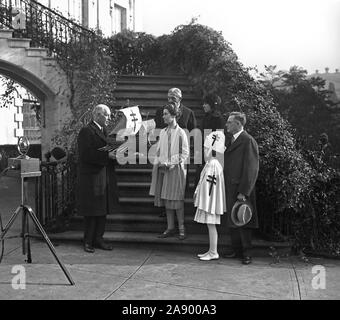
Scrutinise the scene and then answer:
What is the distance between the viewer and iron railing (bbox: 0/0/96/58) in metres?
11.9

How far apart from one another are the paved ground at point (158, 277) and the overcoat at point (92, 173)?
0.61 m

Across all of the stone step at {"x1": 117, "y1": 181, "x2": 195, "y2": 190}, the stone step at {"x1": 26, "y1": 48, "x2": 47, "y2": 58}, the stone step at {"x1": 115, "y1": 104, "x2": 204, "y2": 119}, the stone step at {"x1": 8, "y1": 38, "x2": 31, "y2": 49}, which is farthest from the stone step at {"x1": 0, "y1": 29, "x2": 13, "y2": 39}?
the stone step at {"x1": 117, "y1": 181, "x2": 195, "y2": 190}

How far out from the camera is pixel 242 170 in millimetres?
6219

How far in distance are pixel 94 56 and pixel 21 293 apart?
7497mm

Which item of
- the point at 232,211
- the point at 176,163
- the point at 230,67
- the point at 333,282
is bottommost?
the point at 333,282

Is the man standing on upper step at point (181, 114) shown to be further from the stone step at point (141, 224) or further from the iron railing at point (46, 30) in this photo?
the iron railing at point (46, 30)

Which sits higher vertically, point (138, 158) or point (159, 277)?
point (138, 158)

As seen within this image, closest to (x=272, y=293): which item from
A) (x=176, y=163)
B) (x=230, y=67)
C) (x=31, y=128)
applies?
(x=176, y=163)

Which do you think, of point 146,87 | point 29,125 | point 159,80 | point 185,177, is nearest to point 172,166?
point 185,177

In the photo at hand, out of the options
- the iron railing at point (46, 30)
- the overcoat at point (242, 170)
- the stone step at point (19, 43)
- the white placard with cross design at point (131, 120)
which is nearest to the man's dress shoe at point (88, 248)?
the white placard with cross design at point (131, 120)

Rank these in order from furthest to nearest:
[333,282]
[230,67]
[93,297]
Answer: [230,67], [333,282], [93,297]

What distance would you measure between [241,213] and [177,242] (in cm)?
118

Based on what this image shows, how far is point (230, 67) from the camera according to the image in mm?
Result: 9672

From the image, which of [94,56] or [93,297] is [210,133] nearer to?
[93,297]
